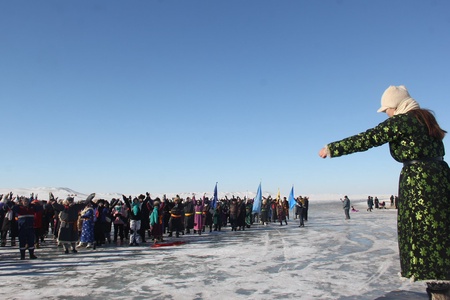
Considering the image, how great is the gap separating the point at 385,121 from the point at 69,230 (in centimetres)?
1128

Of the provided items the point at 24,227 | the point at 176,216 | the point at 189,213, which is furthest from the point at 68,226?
the point at 189,213

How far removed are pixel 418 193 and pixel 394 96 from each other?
36.2 inches

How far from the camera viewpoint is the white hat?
10.1 ft

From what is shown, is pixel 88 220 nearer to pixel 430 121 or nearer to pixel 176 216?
pixel 176 216

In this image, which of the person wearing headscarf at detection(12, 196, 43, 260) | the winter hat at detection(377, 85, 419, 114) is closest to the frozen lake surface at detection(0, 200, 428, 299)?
the person wearing headscarf at detection(12, 196, 43, 260)

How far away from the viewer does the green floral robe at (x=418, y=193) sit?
270 cm

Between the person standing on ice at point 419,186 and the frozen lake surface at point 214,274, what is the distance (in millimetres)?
2595

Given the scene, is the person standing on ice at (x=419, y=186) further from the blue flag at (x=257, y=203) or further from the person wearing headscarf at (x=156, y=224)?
the blue flag at (x=257, y=203)

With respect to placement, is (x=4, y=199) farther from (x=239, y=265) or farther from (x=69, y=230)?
(x=239, y=265)

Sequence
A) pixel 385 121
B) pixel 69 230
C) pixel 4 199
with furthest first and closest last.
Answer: pixel 4 199
pixel 69 230
pixel 385 121

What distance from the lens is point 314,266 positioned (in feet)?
26.3

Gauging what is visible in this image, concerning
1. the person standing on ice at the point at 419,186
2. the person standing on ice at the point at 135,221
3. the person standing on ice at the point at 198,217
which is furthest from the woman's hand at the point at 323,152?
the person standing on ice at the point at 198,217

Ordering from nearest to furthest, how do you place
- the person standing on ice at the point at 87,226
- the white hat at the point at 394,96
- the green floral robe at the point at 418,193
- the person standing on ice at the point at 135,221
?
the green floral robe at the point at 418,193 < the white hat at the point at 394,96 < the person standing on ice at the point at 87,226 < the person standing on ice at the point at 135,221

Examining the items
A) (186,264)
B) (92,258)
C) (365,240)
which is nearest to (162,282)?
(186,264)
